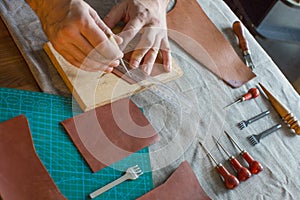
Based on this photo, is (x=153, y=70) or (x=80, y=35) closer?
(x=80, y=35)

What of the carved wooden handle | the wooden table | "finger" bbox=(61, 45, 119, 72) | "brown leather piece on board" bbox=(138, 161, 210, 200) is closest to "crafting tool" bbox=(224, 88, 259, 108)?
the carved wooden handle

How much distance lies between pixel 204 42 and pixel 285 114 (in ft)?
0.94

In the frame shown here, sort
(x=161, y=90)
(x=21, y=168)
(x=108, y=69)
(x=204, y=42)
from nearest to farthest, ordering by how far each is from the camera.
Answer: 1. (x=21, y=168)
2. (x=108, y=69)
3. (x=161, y=90)
4. (x=204, y=42)

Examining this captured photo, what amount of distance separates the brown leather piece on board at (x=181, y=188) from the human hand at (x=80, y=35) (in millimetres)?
262

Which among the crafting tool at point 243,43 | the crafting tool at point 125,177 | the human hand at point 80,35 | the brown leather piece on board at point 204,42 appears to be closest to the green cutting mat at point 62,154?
the crafting tool at point 125,177

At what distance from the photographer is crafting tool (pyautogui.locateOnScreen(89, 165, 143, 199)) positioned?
2.30ft

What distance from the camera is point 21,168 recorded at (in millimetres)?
668

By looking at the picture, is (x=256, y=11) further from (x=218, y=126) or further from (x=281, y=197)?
(x=281, y=197)

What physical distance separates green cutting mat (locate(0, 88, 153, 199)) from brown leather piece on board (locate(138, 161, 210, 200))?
2 centimetres

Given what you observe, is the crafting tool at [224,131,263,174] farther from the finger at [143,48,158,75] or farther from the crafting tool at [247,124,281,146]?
the finger at [143,48,158,75]

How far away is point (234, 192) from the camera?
0.80 meters

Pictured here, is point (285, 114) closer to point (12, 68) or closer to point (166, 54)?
point (166, 54)

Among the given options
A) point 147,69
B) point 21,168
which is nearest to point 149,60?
point 147,69

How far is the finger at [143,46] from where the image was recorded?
86cm
